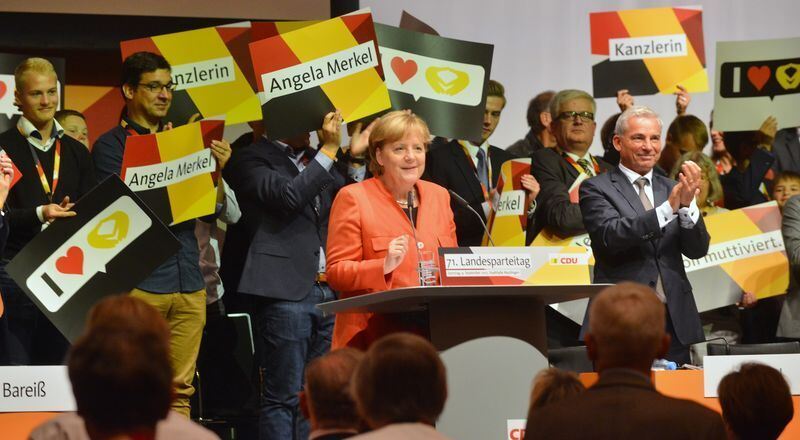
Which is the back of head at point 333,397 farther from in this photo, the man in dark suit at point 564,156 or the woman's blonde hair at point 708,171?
the woman's blonde hair at point 708,171

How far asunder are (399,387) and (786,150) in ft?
19.3

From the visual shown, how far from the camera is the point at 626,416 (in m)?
2.58

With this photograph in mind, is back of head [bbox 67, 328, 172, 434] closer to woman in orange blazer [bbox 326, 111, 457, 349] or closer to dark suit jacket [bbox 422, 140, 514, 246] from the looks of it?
woman in orange blazer [bbox 326, 111, 457, 349]

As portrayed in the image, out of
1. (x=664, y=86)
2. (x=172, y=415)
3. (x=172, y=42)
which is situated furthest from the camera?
(x=664, y=86)

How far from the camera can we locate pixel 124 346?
7.25 ft

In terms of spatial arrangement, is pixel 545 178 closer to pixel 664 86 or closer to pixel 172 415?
pixel 664 86

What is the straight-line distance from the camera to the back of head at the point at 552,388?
3.11m

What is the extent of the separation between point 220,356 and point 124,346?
14.9 feet

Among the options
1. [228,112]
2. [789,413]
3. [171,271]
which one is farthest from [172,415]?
[228,112]

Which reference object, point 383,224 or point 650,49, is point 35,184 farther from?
point 650,49

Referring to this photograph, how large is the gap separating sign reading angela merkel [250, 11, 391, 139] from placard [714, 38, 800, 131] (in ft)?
7.93

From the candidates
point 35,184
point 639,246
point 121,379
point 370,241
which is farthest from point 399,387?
point 35,184

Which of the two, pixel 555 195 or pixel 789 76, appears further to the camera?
pixel 789 76

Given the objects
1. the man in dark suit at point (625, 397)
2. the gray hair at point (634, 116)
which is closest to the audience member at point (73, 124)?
the gray hair at point (634, 116)
